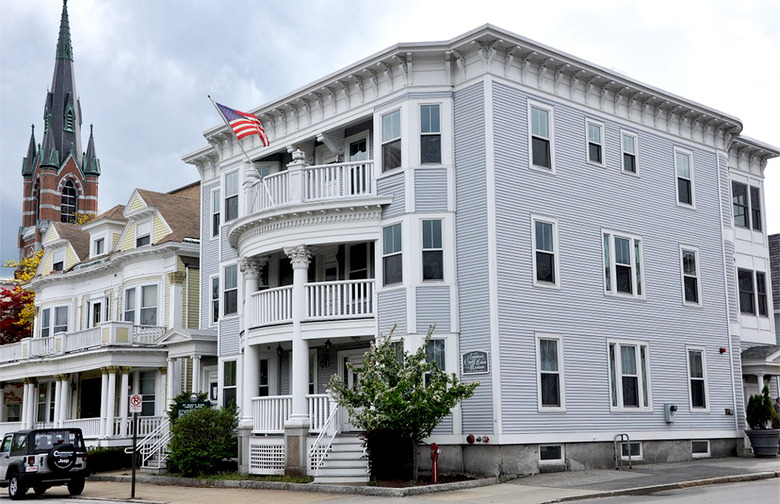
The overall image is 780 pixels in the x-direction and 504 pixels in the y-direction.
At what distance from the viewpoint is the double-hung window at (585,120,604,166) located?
89.6ft

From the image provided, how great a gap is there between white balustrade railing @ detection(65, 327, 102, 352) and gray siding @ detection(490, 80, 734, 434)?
18694 millimetres

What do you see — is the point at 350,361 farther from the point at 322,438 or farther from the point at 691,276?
the point at 691,276

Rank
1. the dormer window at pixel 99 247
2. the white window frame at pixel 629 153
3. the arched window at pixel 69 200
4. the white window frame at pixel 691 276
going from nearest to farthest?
the white window frame at pixel 629 153 < the white window frame at pixel 691 276 < the dormer window at pixel 99 247 < the arched window at pixel 69 200

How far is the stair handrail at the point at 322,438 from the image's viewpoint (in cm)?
2330

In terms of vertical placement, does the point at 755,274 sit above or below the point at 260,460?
above

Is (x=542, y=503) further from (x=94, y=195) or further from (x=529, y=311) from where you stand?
(x=94, y=195)

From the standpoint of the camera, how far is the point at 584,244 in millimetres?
26453

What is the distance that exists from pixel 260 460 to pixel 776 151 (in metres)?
22.2

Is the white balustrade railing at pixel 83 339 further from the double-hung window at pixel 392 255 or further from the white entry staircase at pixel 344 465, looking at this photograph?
the white entry staircase at pixel 344 465

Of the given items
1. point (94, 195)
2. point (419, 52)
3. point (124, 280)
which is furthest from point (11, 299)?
point (94, 195)

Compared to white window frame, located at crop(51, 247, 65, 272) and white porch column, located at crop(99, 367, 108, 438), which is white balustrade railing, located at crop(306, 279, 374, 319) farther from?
white window frame, located at crop(51, 247, 65, 272)

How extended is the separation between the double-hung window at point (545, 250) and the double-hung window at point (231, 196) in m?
12.0

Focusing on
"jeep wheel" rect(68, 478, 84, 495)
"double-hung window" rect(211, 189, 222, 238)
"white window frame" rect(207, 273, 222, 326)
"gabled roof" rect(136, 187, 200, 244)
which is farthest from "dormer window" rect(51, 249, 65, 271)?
"jeep wheel" rect(68, 478, 84, 495)

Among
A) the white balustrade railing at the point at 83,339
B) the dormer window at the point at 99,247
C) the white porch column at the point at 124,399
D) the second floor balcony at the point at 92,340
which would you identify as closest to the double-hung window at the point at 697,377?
the second floor balcony at the point at 92,340
